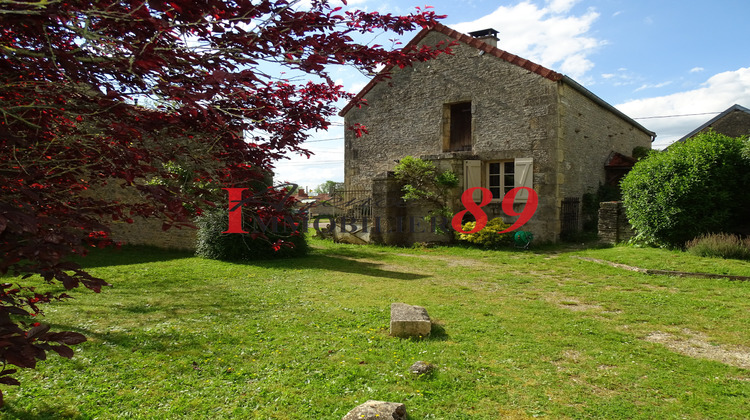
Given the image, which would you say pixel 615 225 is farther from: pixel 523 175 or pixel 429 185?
pixel 429 185

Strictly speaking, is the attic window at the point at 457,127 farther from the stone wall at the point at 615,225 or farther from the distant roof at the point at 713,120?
the distant roof at the point at 713,120

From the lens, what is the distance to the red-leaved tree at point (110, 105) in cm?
179

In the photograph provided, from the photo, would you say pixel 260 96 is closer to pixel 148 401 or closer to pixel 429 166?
pixel 148 401

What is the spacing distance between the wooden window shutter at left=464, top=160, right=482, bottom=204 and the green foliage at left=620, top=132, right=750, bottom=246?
4.06 m

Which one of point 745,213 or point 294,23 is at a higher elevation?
point 294,23

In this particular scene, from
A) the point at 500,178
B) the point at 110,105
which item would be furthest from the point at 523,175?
the point at 110,105

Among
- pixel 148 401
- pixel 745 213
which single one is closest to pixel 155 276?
pixel 148 401

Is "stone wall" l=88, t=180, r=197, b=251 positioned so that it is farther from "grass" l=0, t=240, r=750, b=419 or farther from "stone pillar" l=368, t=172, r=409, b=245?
"stone pillar" l=368, t=172, r=409, b=245

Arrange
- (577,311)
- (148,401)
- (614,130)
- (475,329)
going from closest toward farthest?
1. (148,401)
2. (475,329)
3. (577,311)
4. (614,130)

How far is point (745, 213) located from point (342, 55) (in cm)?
1136

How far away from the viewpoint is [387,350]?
4.20 m

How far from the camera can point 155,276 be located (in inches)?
318

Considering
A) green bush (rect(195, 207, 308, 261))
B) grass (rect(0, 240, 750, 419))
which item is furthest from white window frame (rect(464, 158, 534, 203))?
green bush (rect(195, 207, 308, 261))

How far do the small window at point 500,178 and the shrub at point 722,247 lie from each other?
4920mm
